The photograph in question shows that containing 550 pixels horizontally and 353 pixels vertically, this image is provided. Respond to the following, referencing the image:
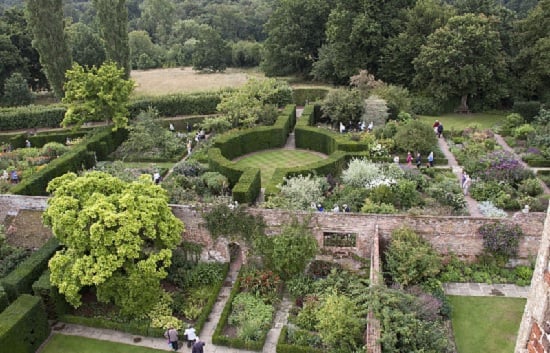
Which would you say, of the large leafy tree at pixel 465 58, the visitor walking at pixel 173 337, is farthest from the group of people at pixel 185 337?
the large leafy tree at pixel 465 58

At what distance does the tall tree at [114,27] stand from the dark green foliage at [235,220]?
91.5ft

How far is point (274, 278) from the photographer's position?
720 inches

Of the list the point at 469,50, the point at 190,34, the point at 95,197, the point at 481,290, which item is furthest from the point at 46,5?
the point at 190,34

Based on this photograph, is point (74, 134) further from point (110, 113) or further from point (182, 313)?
point (182, 313)

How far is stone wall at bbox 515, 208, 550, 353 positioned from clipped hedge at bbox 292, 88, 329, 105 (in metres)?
36.3

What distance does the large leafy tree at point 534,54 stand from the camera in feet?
116

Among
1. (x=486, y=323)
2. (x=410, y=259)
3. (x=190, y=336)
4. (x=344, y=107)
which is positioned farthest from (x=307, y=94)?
(x=190, y=336)

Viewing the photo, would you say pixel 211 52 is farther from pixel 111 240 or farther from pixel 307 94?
pixel 111 240

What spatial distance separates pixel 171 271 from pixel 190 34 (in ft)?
225

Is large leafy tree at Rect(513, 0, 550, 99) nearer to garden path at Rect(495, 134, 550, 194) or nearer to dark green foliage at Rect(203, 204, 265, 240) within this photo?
garden path at Rect(495, 134, 550, 194)

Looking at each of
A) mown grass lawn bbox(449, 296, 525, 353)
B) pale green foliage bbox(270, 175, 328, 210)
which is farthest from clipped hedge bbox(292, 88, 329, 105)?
mown grass lawn bbox(449, 296, 525, 353)

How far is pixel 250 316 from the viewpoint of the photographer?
1691cm

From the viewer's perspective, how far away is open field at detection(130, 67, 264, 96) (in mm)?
50781

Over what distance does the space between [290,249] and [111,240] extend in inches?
258
